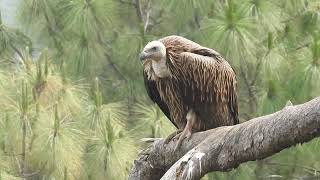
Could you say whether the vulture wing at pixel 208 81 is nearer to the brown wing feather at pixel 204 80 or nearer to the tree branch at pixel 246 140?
the brown wing feather at pixel 204 80

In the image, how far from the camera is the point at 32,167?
Result: 5.93 m

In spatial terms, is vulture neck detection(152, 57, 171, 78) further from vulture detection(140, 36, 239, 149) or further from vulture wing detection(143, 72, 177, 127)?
vulture wing detection(143, 72, 177, 127)

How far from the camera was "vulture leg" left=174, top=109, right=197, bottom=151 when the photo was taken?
8.60 ft

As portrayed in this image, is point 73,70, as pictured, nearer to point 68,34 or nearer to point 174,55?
point 68,34

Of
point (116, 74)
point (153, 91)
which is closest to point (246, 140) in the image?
point (153, 91)

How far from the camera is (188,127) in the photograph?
269cm

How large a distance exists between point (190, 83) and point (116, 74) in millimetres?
5027

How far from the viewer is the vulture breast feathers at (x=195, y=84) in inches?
102

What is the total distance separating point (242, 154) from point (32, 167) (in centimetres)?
394

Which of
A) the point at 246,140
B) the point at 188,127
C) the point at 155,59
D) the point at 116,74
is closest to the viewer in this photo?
the point at 246,140

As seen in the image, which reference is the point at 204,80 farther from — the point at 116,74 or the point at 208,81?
the point at 116,74

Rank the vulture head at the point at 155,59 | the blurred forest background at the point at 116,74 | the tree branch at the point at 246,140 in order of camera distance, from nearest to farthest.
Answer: the tree branch at the point at 246,140
the vulture head at the point at 155,59
the blurred forest background at the point at 116,74

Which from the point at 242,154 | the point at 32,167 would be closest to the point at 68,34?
the point at 32,167

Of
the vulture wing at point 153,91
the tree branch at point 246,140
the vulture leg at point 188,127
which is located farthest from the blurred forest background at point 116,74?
the tree branch at point 246,140
